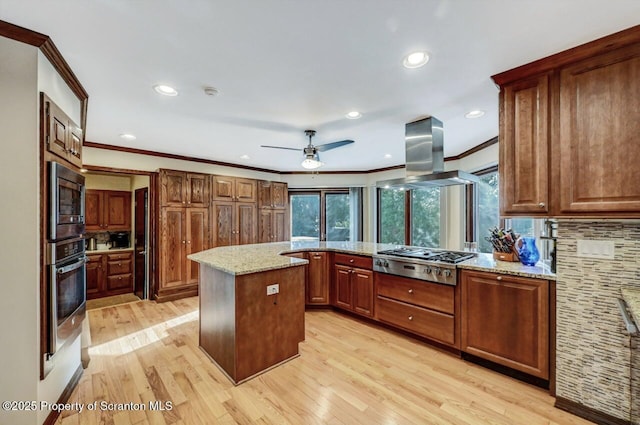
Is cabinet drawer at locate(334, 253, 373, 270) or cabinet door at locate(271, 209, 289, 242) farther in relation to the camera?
cabinet door at locate(271, 209, 289, 242)

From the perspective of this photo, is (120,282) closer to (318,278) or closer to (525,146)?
(318,278)

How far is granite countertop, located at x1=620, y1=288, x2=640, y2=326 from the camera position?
1.33 meters

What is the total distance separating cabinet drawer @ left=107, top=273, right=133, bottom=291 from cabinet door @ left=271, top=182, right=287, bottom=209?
2.93 metres

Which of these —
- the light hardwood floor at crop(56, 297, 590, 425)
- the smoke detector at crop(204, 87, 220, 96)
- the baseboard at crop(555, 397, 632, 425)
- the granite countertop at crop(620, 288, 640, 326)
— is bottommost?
the light hardwood floor at crop(56, 297, 590, 425)

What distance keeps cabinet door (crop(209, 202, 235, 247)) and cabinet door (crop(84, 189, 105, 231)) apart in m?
2.00

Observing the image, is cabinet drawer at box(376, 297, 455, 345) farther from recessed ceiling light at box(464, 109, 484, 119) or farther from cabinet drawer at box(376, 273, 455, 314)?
recessed ceiling light at box(464, 109, 484, 119)

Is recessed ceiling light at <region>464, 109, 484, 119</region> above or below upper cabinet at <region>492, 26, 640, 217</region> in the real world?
above

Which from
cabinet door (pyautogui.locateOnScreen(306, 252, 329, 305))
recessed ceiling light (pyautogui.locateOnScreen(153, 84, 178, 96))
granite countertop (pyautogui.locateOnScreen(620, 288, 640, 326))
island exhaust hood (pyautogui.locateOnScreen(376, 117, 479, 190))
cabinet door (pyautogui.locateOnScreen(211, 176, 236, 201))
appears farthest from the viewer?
cabinet door (pyautogui.locateOnScreen(211, 176, 236, 201))

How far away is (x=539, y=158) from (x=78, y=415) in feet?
11.7

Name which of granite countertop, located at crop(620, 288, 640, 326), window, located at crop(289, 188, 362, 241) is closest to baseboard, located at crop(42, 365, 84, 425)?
granite countertop, located at crop(620, 288, 640, 326)

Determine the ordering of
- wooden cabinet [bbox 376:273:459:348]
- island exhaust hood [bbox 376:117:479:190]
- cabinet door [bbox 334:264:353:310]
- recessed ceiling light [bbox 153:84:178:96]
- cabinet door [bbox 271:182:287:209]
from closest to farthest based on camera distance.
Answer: recessed ceiling light [bbox 153:84:178:96]
wooden cabinet [bbox 376:273:459:348]
island exhaust hood [bbox 376:117:479:190]
cabinet door [bbox 334:264:353:310]
cabinet door [bbox 271:182:287:209]

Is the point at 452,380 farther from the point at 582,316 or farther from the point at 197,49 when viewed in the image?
the point at 197,49

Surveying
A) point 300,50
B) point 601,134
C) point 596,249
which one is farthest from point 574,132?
point 300,50

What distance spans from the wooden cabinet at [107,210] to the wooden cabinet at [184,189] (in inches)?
57.3
